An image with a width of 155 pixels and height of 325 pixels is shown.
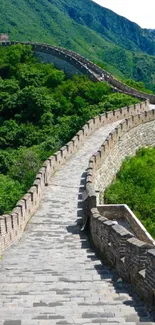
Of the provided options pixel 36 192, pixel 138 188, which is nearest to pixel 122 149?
pixel 138 188

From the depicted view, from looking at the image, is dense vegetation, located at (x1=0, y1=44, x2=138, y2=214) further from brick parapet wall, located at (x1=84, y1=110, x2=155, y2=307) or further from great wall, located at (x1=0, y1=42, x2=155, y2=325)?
brick parapet wall, located at (x1=84, y1=110, x2=155, y2=307)

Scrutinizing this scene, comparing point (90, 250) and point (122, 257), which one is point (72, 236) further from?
point (122, 257)

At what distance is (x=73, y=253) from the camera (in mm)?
10422

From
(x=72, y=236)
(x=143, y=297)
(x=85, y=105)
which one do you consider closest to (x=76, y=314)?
(x=143, y=297)

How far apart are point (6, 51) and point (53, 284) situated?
1383 inches

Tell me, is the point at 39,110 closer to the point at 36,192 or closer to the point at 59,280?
the point at 36,192

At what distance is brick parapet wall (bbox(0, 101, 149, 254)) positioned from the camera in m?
11.0

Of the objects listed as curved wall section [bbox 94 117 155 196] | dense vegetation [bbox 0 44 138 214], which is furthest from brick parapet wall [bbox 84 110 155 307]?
dense vegetation [bbox 0 44 138 214]

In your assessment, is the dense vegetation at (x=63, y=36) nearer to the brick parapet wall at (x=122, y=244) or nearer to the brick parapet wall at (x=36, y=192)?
the brick parapet wall at (x=36, y=192)

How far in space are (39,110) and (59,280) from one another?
21.0 m

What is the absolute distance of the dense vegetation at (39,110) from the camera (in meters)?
21.2

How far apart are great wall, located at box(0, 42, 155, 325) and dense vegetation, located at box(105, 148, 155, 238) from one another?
46 cm

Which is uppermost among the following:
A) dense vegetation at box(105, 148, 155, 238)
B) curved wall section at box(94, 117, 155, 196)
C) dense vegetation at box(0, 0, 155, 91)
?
dense vegetation at box(0, 0, 155, 91)

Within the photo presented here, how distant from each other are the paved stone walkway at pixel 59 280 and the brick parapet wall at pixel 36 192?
22cm
